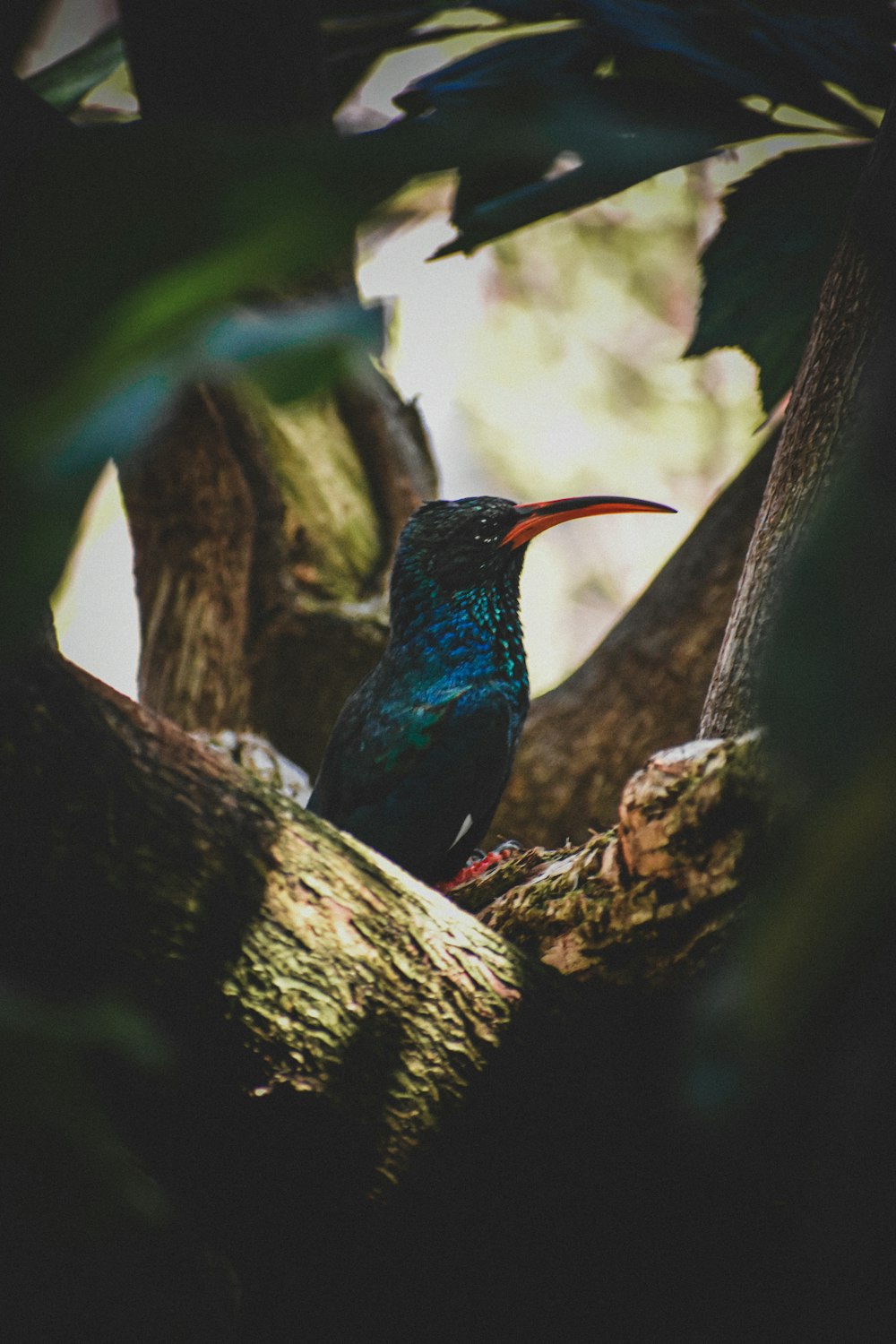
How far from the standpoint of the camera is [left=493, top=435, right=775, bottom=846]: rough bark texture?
373 cm

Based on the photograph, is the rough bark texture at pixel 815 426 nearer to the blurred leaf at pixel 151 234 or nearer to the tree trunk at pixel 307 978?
the tree trunk at pixel 307 978

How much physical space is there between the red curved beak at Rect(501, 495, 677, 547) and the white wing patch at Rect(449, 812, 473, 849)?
3.07 feet

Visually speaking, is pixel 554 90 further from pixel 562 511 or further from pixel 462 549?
pixel 462 549

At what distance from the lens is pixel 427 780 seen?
9.51ft

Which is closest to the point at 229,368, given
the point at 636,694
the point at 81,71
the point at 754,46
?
the point at 754,46

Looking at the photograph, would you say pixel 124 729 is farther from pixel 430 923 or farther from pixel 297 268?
pixel 297 268

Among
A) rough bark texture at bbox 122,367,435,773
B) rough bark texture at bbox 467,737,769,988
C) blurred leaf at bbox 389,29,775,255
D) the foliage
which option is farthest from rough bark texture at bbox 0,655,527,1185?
rough bark texture at bbox 122,367,435,773

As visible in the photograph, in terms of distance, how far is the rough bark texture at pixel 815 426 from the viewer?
1803 mm

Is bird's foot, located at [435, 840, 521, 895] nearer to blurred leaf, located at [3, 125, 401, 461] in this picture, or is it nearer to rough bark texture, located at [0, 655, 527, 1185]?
rough bark texture, located at [0, 655, 527, 1185]

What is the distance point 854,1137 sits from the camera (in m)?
0.85

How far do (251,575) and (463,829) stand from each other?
1.42 m

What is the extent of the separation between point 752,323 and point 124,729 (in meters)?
2.20

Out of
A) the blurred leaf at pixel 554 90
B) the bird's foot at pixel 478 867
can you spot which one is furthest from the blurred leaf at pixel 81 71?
the bird's foot at pixel 478 867

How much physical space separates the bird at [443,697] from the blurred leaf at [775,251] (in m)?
0.54
